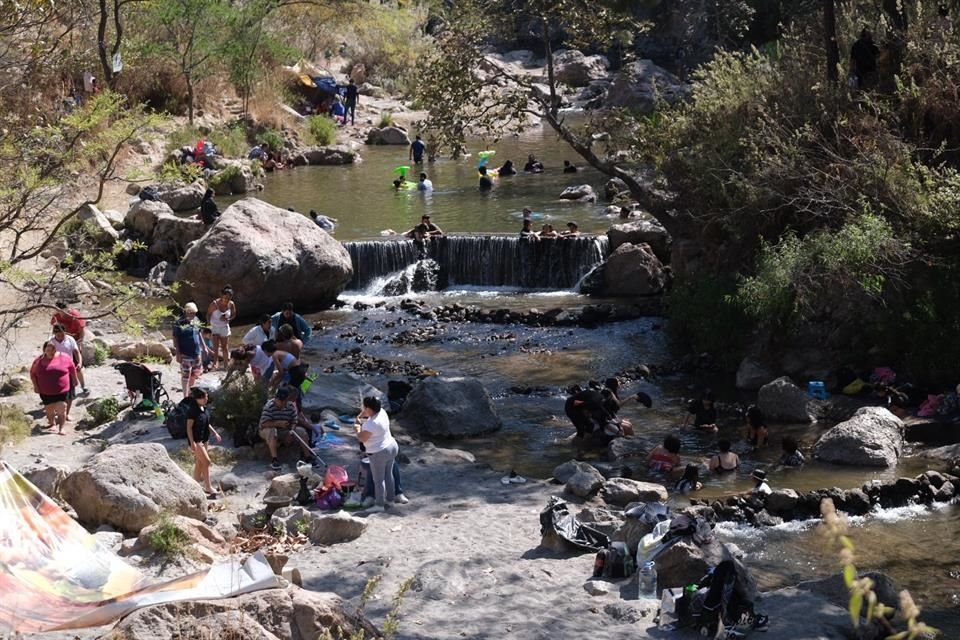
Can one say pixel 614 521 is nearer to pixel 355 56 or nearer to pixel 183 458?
pixel 183 458

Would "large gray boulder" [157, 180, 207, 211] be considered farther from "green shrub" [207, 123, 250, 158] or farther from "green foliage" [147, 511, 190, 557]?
"green foliage" [147, 511, 190, 557]

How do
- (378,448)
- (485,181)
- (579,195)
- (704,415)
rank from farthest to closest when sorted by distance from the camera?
(485,181)
(579,195)
(704,415)
(378,448)

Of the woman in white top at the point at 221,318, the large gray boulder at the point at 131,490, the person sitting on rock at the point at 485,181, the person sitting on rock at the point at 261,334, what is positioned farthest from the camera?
the person sitting on rock at the point at 485,181

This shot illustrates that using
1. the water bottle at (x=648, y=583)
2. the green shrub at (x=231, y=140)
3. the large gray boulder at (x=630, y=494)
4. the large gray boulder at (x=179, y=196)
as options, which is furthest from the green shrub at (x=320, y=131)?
the water bottle at (x=648, y=583)

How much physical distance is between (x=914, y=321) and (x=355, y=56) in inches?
1707

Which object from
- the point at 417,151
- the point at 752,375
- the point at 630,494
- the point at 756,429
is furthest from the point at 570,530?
the point at 417,151

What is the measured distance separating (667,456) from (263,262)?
1080cm

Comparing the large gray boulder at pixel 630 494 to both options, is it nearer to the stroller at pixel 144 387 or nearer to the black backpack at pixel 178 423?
the black backpack at pixel 178 423

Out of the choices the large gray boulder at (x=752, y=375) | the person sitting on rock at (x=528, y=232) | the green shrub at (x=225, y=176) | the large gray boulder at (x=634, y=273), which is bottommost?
the large gray boulder at (x=752, y=375)

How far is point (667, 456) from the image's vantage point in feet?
49.4

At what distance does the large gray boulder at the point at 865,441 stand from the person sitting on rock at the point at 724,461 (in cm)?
113

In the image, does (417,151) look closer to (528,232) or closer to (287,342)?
(528,232)

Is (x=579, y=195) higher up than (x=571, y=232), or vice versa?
(x=579, y=195)

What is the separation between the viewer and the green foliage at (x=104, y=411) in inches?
651
